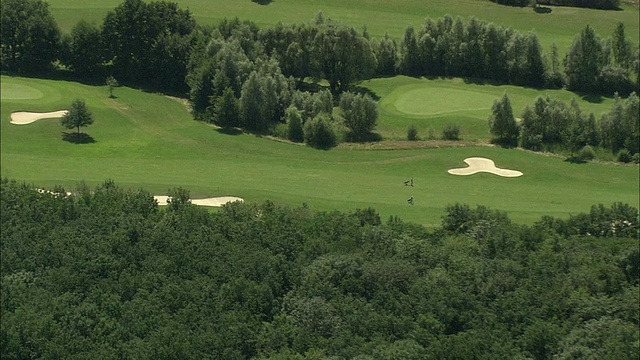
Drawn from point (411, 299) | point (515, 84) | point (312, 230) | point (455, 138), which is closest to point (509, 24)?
point (515, 84)

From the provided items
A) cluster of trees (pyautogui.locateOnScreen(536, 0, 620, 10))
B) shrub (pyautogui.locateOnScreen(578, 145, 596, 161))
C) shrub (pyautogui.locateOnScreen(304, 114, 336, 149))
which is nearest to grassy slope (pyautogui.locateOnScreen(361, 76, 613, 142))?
shrub (pyautogui.locateOnScreen(304, 114, 336, 149))

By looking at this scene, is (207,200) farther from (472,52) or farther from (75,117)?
(472,52)

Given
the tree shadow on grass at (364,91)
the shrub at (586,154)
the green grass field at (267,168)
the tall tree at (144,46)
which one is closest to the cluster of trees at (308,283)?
the green grass field at (267,168)

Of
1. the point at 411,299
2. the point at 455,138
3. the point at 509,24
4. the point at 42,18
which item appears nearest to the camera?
the point at 411,299

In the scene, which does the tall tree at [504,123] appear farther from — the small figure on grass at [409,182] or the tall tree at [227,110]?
the tall tree at [227,110]

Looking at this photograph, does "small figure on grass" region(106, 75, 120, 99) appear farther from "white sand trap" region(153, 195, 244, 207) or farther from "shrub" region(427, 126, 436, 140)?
"shrub" region(427, 126, 436, 140)

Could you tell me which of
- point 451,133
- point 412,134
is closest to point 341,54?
point 412,134

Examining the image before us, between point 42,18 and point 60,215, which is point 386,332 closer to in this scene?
point 60,215
